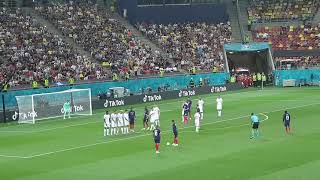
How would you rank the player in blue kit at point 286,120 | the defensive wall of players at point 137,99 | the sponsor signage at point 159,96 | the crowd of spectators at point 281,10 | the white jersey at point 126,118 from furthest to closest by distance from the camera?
the crowd of spectators at point 281,10, the sponsor signage at point 159,96, the defensive wall of players at point 137,99, the white jersey at point 126,118, the player in blue kit at point 286,120

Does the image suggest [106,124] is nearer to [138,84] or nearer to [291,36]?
[138,84]

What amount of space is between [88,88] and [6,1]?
65.0ft

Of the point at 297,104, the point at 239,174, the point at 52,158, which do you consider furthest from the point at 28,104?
the point at 239,174

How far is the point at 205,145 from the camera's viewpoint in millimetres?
37531

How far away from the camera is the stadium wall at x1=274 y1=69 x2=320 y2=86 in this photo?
8094 cm

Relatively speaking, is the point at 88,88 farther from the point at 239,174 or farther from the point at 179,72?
the point at 239,174

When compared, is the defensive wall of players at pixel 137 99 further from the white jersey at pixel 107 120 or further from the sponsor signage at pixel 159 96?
the white jersey at pixel 107 120

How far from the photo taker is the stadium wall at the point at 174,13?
87.9m

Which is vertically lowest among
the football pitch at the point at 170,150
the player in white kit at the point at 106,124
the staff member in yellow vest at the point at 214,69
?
the football pitch at the point at 170,150

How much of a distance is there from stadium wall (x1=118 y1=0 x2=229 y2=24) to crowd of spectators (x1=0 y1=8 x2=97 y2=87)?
16.7 metres

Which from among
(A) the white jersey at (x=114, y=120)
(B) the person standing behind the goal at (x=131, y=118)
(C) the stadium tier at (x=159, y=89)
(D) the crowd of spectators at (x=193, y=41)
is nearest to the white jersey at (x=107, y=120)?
(C) the stadium tier at (x=159, y=89)

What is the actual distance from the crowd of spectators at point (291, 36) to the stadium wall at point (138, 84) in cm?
1150

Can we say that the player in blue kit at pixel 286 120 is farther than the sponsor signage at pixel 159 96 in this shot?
No

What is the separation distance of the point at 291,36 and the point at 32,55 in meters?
37.9
